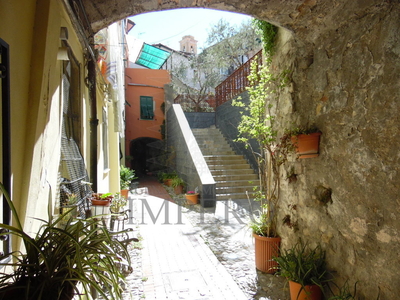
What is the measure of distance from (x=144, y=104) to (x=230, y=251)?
32.8 ft

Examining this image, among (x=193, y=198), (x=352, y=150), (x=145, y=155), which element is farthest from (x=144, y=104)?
(x=352, y=150)

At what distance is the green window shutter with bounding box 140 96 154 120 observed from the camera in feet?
40.5

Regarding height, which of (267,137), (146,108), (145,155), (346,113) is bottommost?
(145,155)

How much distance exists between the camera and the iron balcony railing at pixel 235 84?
26.5ft

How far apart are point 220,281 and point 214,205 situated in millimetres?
3160

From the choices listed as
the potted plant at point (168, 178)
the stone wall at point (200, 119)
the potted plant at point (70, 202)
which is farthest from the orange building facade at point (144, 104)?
the potted plant at point (70, 202)

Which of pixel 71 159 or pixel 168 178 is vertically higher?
pixel 71 159

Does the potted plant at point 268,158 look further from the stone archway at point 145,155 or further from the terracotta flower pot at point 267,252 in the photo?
the stone archway at point 145,155

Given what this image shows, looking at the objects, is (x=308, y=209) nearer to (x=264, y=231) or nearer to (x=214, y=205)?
(x=264, y=231)

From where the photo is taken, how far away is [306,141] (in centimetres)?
240

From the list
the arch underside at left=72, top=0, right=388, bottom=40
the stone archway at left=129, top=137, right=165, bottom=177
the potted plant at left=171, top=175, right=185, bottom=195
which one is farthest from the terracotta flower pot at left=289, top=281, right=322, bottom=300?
the stone archway at left=129, top=137, right=165, bottom=177

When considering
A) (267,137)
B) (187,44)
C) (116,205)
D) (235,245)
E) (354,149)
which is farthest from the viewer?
(187,44)

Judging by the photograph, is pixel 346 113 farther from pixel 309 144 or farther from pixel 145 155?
pixel 145 155

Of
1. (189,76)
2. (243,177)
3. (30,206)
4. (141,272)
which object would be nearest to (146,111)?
(189,76)
